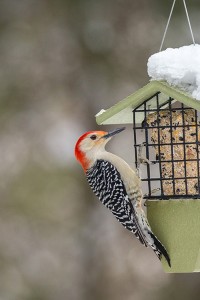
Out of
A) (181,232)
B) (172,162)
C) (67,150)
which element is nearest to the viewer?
(181,232)

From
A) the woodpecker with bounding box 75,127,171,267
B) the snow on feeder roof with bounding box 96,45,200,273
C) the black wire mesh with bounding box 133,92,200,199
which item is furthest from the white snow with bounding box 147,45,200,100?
the woodpecker with bounding box 75,127,171,267

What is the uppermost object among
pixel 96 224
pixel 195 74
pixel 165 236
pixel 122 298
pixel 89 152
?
pixel 195 74

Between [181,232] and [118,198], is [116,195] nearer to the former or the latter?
[118,198]

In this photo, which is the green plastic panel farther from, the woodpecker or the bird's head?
Answer: the bird's head

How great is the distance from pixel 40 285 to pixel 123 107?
5.70 metres

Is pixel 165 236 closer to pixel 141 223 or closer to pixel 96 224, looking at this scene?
pixel 141 223

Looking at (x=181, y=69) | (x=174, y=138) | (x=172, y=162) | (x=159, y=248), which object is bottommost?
(x=159, y=248)

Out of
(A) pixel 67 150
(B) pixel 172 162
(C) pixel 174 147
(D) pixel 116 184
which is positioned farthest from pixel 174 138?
(A) pixel 67 150

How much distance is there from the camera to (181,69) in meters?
5.67

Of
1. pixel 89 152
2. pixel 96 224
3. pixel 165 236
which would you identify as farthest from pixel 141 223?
pixel 96 224

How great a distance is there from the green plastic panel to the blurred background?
206 inches

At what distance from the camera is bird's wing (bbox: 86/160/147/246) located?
6008 millimetres

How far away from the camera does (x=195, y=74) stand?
222 inches

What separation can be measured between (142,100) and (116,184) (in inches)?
20.2
